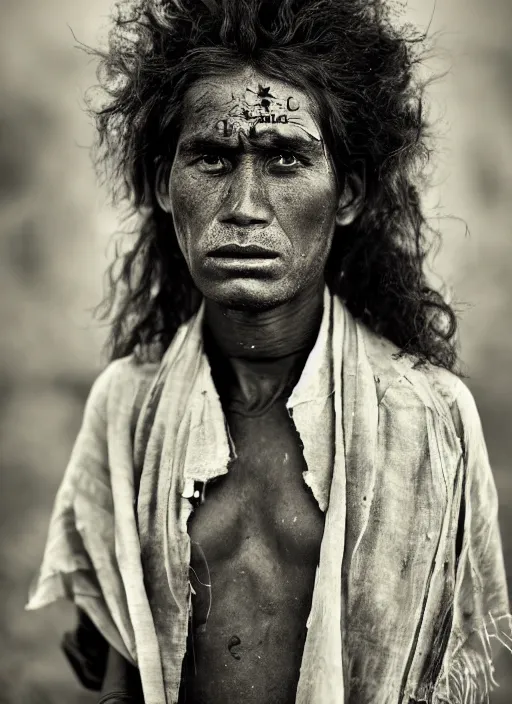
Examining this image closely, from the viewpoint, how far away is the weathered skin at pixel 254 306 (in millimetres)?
2100

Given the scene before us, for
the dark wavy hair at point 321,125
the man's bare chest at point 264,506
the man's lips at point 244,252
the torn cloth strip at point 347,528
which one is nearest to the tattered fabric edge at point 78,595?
the torn cloth strip at point 347,528

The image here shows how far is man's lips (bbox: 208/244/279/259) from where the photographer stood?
81.3 inches

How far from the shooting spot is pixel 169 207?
2400mm

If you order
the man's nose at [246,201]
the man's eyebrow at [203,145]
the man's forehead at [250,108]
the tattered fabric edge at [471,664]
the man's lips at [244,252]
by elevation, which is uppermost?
the man's forehead at [250,108]

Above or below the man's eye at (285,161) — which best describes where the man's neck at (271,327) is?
below

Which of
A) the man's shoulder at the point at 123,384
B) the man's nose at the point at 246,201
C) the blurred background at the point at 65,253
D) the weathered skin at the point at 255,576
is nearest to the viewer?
the man's nose at the point at 246,201

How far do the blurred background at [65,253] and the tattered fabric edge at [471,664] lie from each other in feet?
4.31

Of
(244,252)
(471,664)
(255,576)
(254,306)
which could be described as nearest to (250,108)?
(244,252)

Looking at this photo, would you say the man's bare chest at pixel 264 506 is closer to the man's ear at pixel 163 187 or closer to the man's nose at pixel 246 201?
the man's nose at pixel 246 201

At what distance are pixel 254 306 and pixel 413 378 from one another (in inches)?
17.7

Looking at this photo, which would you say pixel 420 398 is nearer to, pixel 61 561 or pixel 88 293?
pixel 61 561

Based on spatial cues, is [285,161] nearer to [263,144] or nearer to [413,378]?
[263,144]

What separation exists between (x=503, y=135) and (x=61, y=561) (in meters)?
2.46

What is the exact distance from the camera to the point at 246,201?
207cm
